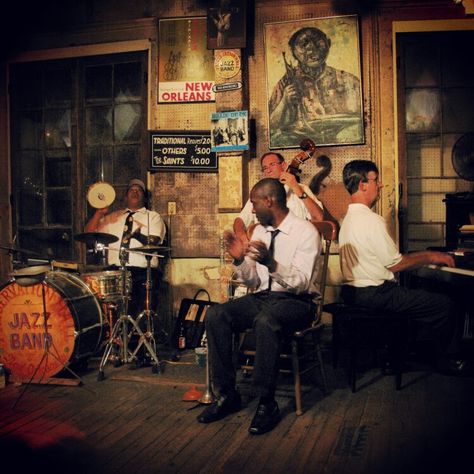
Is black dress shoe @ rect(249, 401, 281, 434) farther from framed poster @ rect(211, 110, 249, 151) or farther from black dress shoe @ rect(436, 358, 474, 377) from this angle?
framed poster @ rect(211, 110, 249, 151)

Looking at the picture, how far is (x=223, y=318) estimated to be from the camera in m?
3.91

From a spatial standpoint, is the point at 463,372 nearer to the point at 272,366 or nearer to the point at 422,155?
the point at 272,366

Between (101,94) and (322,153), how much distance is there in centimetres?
292

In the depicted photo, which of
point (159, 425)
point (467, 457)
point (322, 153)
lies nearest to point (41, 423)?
point (159, 425)

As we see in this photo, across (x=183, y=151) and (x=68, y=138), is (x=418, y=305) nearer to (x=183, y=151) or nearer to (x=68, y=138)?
(x=183, y=151)

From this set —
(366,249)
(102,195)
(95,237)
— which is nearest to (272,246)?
(366,249)

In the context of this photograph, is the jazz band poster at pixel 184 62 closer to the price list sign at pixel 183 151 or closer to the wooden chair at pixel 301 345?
the price list sign at pixel 183 151

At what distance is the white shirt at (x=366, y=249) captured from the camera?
14.2 feet

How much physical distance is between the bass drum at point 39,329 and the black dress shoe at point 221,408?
158 cm

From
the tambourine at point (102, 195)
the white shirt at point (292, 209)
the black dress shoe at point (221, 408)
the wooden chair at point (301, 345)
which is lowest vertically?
the black dress shoe at point (221, 408)

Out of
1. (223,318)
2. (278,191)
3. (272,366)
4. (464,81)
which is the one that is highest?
(464,81)

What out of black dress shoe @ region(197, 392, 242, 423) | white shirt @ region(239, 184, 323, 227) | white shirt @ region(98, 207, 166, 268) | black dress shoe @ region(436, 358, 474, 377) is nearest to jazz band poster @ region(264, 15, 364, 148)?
white shirt @ region(239, 184, 323, 227)

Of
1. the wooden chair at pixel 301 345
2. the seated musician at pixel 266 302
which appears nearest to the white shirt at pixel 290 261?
the seated musician at pixel 266 302

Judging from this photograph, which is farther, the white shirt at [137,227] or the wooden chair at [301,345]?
the white shirt at [137,227]
